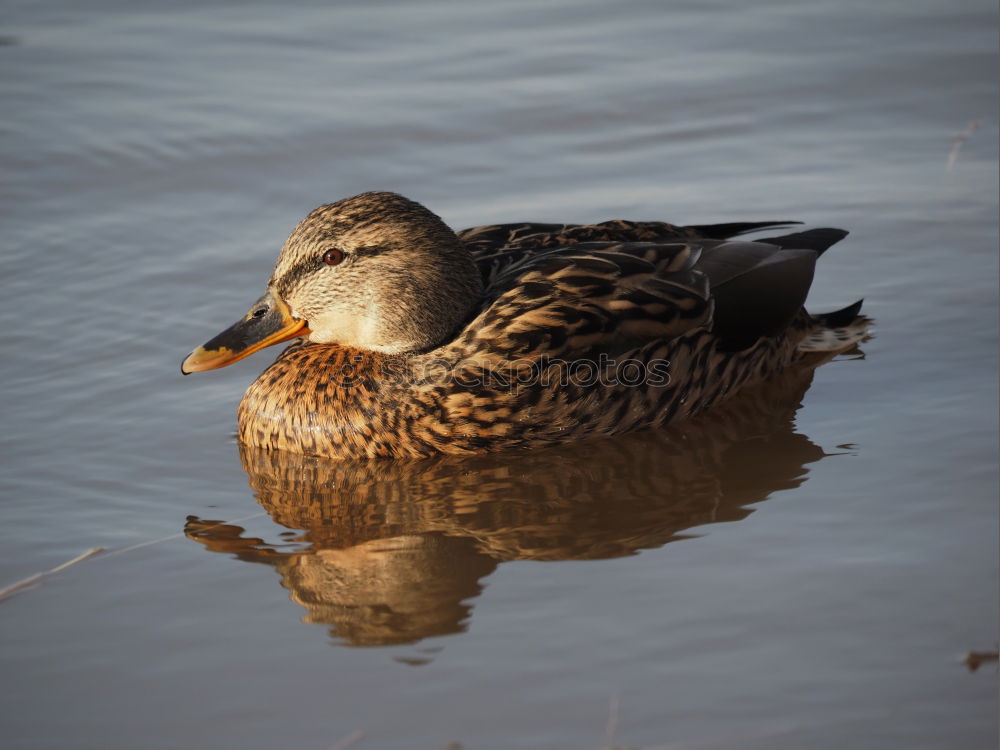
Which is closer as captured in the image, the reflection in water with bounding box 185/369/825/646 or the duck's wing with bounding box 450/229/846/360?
the reflection in water with bounding box 185/369/825/646

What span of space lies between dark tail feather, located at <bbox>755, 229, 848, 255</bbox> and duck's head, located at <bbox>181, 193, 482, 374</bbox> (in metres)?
1.83

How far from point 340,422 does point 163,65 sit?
5.81m

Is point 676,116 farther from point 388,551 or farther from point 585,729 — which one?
point 585,729

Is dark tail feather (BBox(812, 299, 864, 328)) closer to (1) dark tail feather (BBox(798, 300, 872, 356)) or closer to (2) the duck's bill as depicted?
(1) dark tail feather (BBox(798, 300, 872, 356))

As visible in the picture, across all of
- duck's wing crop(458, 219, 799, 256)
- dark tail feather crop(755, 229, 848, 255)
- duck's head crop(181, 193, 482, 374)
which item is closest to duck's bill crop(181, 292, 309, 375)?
duck's head crop(181, 193, 482, 374)

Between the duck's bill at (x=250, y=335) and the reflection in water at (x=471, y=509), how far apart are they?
49 cm

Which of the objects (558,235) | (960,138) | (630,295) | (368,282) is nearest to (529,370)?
(630,295)

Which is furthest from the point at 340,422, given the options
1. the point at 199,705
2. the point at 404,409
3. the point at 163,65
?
the point at 163,65

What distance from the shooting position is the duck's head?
685 cm

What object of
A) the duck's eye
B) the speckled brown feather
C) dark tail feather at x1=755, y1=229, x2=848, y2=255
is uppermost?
the duck's eye

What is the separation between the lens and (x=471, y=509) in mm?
6164

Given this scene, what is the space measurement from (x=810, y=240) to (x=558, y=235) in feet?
4.74

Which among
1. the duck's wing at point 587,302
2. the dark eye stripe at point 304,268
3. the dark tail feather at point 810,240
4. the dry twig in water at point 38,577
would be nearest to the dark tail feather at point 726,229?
the dark tail feather at point 810,240

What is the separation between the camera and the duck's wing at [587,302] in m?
6.70
